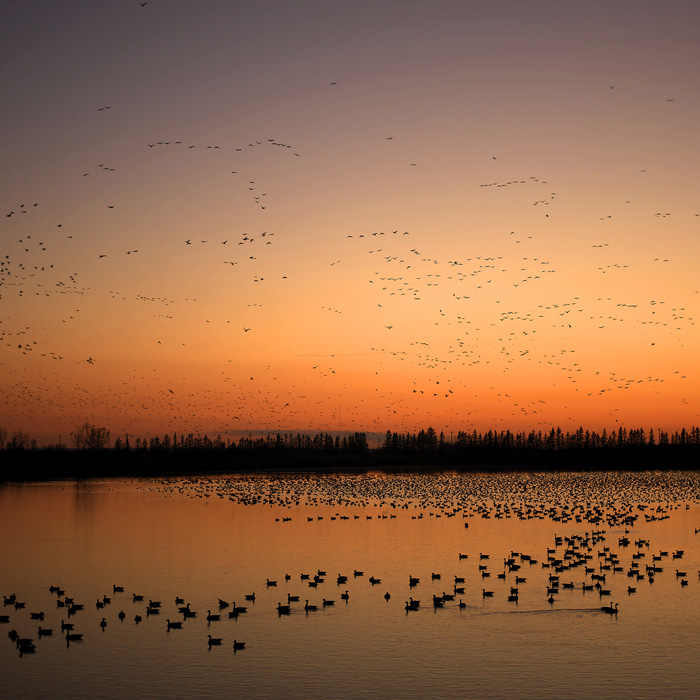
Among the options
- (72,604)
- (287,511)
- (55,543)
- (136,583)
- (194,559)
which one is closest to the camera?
(72,604)

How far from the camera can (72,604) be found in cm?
3266

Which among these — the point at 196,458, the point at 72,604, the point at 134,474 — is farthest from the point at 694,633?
the point at 196,458

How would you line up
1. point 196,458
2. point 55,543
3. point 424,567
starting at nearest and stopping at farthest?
1. point 424,567
2. point 55,543
3. point 196,458

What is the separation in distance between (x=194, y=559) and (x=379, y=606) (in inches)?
603

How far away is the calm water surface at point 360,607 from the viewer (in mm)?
23906

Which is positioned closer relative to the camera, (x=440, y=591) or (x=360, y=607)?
(x=360, y=607)

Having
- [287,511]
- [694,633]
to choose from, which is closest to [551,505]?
[287,511]

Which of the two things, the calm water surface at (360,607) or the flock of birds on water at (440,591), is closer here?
the calm water surface at (360,607)

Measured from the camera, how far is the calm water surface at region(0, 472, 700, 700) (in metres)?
23.9

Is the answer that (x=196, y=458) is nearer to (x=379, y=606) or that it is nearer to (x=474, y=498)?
(x=474, y=498)

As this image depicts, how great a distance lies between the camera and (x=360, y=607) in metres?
32.5

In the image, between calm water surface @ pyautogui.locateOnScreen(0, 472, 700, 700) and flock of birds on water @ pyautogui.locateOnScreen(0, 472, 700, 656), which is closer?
calm water surface @ pyautogui.locateOnScreen(0, 472, 700, 700)

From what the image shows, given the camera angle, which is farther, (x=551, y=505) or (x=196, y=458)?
(x=196, y=458)

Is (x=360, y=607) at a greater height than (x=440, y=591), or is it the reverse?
(x=440, y=591)
